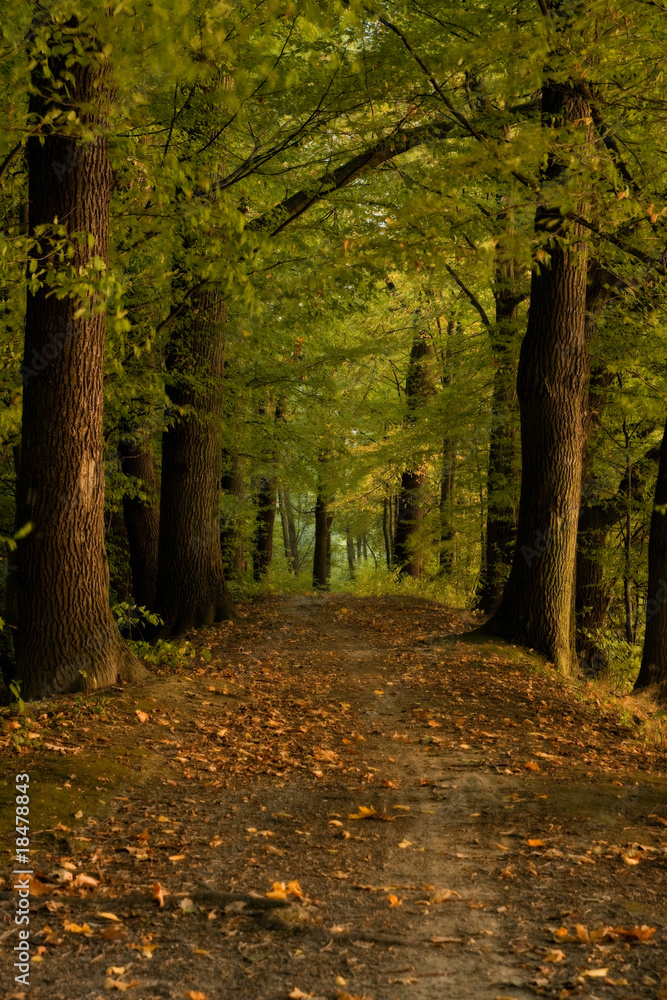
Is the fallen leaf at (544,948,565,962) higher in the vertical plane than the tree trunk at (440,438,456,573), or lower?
lower

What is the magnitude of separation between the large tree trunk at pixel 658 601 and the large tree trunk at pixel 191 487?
6378 mm

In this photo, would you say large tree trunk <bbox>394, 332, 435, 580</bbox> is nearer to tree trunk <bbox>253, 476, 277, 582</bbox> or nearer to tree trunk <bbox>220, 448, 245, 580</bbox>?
tree trunk <bbox>253, 476, 277, 582</bbox>

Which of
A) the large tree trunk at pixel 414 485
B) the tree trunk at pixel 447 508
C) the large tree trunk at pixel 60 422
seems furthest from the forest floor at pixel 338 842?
the large tree trunk at pixel 414 485

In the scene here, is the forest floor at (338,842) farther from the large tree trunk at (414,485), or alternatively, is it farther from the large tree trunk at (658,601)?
the large tree trunk at (414,485)

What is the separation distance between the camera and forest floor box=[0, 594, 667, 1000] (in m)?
3.25

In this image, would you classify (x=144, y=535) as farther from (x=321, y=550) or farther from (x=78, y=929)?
(x=78, y=929)

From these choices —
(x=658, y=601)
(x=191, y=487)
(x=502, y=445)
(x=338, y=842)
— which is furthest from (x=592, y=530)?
(x=338, y=842)

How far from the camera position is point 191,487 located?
12.5 meters

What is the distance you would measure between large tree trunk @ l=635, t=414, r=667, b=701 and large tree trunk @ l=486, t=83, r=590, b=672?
4.32 feet

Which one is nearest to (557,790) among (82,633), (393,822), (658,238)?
(393,822)

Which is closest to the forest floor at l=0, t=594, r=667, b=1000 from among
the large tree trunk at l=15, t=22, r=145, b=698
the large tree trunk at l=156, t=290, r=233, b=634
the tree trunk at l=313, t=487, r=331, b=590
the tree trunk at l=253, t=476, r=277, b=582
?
the large tree trunk at l=15, t=22, r=145, b=698

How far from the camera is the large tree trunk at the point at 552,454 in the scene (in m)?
10.4

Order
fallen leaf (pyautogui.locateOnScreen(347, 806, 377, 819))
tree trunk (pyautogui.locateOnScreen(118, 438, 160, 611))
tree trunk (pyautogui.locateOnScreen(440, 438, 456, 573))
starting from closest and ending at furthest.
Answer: fallen leaf (pyautogui.locateOnScreen(347, 806, 377, 819)) → tree trunk (pyautogui.locateOnScreen(118, 438, 160, 611)) → tree trunk (pyautogui.locateOnScreen(440, 438, 456, 573))

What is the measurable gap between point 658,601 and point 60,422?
826 cm
